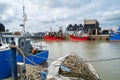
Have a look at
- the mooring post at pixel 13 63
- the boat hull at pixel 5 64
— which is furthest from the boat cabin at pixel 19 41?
the mooring post at pixel 13 63

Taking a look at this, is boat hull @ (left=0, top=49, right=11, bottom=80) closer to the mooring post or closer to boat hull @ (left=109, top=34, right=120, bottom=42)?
the mooring post

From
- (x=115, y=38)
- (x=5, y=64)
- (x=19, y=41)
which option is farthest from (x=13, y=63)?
(x=115, y=38)

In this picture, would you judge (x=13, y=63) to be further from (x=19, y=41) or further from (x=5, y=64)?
(x=19, y=41)

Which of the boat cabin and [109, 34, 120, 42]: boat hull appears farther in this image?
[109, 34, 120, 42]: boat hull

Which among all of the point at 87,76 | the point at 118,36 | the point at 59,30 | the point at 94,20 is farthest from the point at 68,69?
the point at 94,20

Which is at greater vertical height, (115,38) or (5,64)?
(5,64)

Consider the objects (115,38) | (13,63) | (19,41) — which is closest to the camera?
(13,63)

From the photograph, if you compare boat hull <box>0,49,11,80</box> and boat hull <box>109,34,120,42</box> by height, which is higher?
boat hull <box>0,49,11,80</box>

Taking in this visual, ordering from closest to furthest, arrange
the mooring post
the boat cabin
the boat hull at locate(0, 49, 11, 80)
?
the mooring post < the boat hull at locate(0, 49, 11, 80) < the boat cabin

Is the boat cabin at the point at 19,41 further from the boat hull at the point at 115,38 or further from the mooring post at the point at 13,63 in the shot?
the boat hull at the point at 115,38

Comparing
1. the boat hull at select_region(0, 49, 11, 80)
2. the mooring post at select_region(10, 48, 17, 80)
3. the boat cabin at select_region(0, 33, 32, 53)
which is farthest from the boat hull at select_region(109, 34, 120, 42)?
the mooring post at select_region(10, 48, 17, 80)

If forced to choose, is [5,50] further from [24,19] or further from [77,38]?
[77,38]

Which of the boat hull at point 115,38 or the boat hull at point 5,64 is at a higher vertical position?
the boat hull at point 5,64

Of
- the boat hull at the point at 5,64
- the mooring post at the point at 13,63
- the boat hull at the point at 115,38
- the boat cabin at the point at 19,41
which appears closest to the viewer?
the mooring post at the point at 13,63
